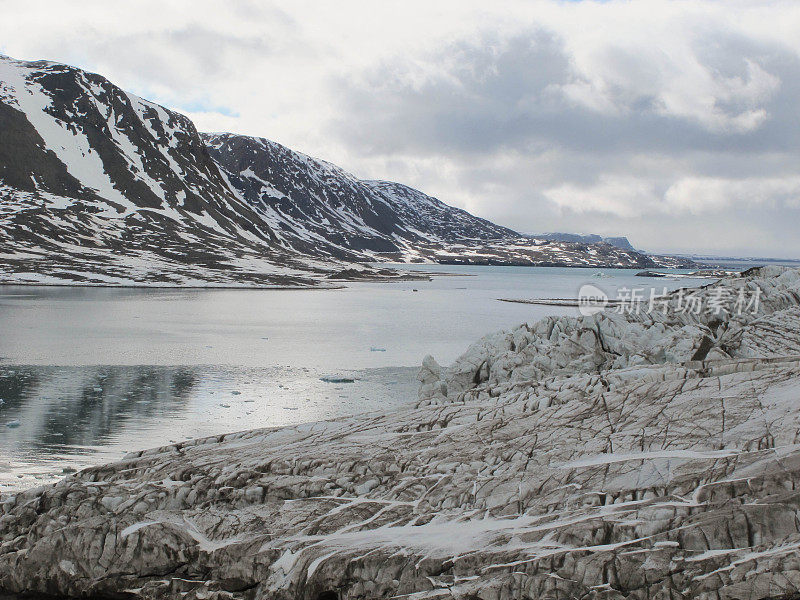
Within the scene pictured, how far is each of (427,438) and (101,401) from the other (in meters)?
16.5

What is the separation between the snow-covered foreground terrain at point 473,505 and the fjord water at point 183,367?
561 cm

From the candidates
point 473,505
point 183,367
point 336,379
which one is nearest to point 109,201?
point 183,367

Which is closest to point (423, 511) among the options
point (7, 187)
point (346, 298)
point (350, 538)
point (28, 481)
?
point (350, 538)

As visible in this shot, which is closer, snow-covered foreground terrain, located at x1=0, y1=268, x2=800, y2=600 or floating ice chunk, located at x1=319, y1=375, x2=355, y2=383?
snow-covered foreground terrain, located at x1=0, y1=268, x2=800, y2=600

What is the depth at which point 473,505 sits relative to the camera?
912 cm

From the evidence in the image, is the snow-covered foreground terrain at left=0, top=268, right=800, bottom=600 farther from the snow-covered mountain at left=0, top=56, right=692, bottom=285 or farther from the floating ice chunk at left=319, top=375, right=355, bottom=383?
the snow-covered mountain at left=0, top=56, right=692, bottom=285

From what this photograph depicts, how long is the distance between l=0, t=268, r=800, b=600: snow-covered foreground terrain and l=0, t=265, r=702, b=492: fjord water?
18.4ft

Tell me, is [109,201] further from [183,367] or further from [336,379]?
[336,379]

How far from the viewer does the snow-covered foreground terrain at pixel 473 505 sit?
7.61 metres

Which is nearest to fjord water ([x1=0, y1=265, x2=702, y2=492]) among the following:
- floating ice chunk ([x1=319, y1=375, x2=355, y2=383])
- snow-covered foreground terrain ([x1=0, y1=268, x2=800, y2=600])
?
floating ice chunk ([x1=319, y1=375, x2=355, y2=383])

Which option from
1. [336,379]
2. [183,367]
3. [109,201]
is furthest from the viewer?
[109,201]

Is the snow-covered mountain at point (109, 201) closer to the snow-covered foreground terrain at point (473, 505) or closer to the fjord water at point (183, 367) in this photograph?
the fjord water at point (183, 367)

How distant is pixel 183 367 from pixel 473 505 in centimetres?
2519

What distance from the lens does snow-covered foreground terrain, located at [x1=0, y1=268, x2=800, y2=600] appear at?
25.0 ft
